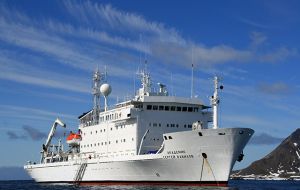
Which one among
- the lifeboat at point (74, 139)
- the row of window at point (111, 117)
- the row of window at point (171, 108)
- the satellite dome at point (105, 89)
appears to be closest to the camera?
the row of window at point (171, 108)

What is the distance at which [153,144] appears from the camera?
152 ft

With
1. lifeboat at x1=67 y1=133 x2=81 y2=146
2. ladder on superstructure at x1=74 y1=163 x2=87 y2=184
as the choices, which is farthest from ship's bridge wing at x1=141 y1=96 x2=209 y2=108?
lifeboat at x1=67 y1=133 x2=81 y2=146

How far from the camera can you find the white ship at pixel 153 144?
1645 inches

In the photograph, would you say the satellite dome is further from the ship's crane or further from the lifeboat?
the ship's crane

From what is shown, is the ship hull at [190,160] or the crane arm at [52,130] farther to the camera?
the crane arm at [52,130]

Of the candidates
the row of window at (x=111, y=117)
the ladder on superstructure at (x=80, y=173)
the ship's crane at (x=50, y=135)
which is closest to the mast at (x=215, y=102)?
the row of window at (x=111, y=117)

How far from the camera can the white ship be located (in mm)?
41781

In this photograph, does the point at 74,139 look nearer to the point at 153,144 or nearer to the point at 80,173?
the point at 80,173

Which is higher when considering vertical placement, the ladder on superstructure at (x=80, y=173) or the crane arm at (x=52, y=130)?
the crane arm at (x=52, y=130)

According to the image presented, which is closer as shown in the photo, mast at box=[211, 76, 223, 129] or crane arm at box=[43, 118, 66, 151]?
mast at box=[211, 76, 223, 129]

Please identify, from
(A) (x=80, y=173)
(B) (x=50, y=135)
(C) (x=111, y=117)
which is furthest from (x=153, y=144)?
(B) (x=50, y=135)

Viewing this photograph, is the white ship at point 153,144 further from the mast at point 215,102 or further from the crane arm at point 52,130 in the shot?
the crane arm at point 52,130

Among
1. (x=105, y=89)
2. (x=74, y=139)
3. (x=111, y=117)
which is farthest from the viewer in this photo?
(x=74, y=139)

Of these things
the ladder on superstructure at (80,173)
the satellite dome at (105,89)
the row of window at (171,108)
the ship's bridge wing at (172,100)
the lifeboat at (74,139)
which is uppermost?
the satellite dome at (105,89)
